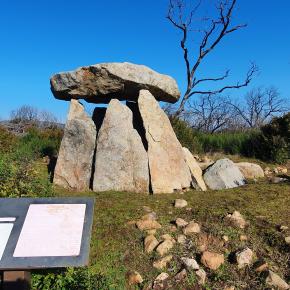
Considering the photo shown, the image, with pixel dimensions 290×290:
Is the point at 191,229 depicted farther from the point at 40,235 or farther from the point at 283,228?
the point at 40,235

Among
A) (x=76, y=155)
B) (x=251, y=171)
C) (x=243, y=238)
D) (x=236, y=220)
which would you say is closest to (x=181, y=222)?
(x=236, y=220)

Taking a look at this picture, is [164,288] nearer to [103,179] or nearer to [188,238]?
[188,238]

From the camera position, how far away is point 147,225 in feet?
20.8

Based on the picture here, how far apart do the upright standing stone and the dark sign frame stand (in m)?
4.89

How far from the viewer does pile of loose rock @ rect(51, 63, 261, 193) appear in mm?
9016

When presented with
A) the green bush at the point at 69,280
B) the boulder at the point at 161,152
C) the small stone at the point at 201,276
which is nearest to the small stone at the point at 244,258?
the small stone at the point at 201,276

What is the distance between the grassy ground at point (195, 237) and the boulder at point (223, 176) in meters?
1.06

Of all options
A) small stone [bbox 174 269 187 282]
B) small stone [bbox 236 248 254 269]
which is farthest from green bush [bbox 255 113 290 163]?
small stone [bbox 174 269 187 282]

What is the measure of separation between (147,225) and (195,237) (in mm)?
708

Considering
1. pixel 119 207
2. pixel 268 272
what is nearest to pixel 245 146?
pixel 119 207

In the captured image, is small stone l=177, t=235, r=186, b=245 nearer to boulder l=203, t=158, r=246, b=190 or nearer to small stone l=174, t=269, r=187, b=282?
small stone l=174, t=269, r=187, b=282

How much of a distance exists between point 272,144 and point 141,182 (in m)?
5.03

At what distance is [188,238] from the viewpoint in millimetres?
6043

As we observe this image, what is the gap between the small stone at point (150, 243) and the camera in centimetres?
575
